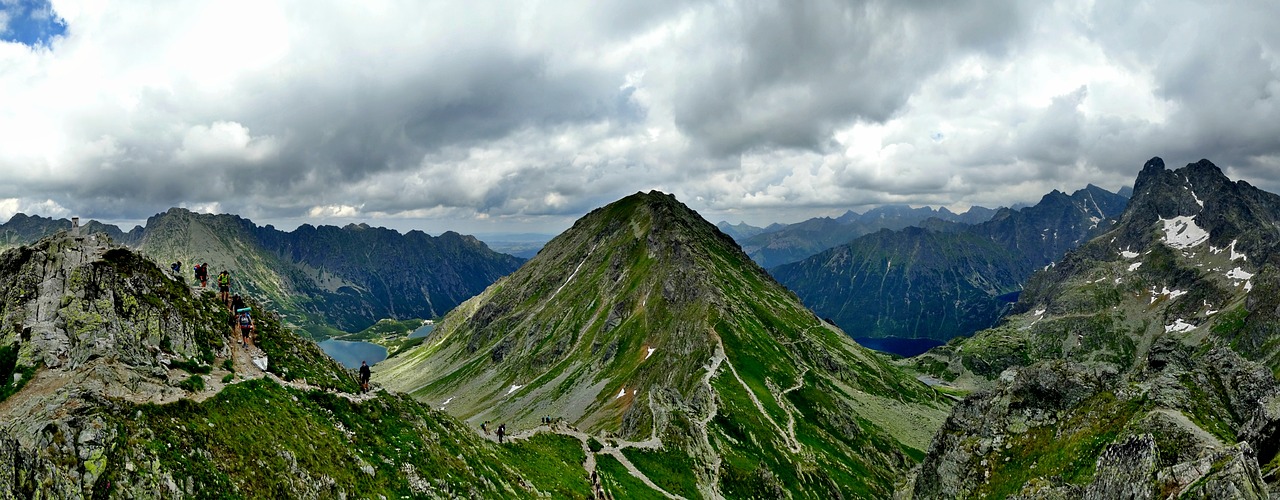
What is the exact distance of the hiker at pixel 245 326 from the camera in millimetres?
45656

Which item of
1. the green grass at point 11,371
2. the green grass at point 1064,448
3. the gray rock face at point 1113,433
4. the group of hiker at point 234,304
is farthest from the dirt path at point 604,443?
the green grass at point 11,371

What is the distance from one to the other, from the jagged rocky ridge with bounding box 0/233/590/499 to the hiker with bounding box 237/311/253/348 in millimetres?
1013

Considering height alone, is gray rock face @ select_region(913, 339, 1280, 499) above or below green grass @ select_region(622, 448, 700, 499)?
above

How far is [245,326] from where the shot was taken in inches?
1806

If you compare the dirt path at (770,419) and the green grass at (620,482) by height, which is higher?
the green grass at (620,482)

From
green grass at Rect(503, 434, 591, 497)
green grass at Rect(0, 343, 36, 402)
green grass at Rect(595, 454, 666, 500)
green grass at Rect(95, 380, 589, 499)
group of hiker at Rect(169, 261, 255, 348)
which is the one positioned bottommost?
green grass at Rect(595, 454, 666, 500)

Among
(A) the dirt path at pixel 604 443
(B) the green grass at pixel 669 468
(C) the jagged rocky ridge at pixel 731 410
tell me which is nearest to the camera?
(A) the dirt path at pixel 604 443

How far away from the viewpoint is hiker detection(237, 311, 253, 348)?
150 ft

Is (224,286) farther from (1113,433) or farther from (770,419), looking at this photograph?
(770,419)

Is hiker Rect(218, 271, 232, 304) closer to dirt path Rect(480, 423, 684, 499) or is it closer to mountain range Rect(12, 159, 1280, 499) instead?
mountain range Rect(12, 159, 1280, 499)

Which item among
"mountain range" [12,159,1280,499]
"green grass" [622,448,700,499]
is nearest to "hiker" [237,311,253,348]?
"mountain range" [12,159,1280,499]

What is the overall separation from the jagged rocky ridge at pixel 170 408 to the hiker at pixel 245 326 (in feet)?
3.32

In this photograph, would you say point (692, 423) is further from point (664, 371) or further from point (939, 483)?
point (664, 371)

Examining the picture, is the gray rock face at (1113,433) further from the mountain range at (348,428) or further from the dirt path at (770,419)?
the dirt path at (770,419)
